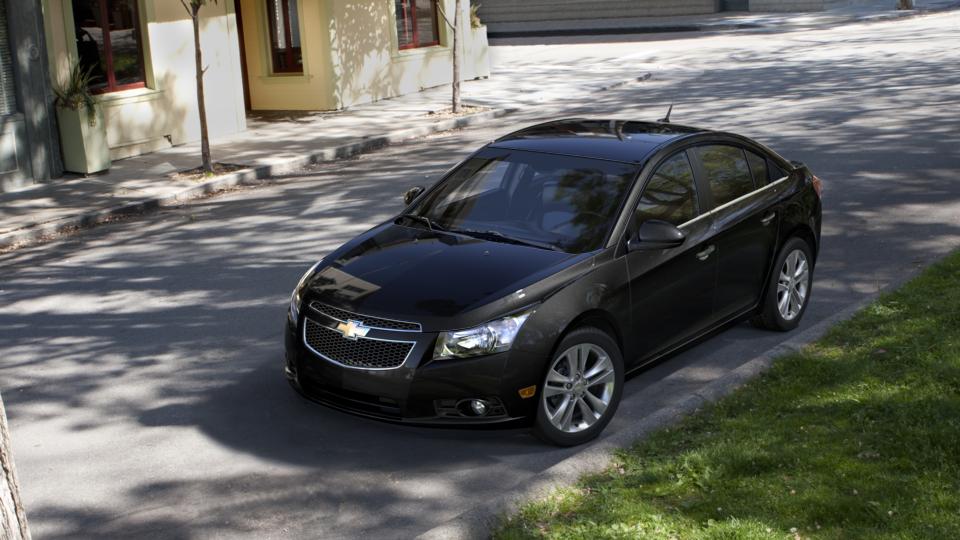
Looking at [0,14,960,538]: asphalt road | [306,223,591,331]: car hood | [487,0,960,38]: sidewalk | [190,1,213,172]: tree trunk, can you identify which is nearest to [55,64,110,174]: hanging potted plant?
[190,1,213,172]: tree trunk

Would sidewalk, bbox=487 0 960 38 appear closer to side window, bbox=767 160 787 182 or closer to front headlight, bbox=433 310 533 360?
side window, bbox=767 160 787 182

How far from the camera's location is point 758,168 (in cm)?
856

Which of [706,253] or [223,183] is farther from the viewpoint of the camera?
[223,183]

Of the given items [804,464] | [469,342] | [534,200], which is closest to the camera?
[804,464]

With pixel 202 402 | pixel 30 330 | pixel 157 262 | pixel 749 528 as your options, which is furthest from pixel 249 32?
pixel 749 528

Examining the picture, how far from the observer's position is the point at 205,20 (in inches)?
776

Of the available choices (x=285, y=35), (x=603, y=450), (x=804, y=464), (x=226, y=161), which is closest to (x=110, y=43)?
(x=226, y=161)

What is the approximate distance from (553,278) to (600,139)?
168 centimetres

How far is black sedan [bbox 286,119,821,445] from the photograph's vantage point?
659cm

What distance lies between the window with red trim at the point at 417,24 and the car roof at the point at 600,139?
17361 mm

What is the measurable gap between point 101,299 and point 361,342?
458 centimetres

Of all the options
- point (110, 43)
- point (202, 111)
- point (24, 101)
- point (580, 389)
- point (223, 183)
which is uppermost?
point (110, 43)

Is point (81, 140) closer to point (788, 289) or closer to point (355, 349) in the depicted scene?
point (355, 349)

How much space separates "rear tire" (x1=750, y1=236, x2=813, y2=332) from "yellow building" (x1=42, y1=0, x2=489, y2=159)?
1206 cm
